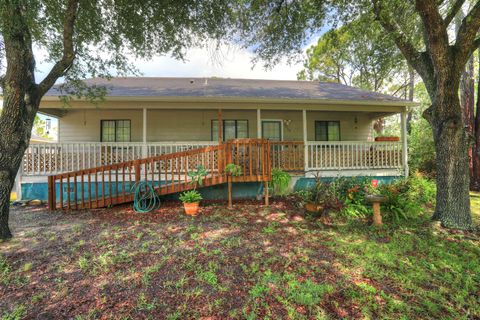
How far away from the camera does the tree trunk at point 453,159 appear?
15.3 feet

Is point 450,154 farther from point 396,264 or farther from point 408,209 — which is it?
point 396,264

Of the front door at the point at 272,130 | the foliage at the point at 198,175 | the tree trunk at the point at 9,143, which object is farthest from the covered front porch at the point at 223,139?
the tree trunk at the point at 9,143

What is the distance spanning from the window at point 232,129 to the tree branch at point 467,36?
678 centimetres

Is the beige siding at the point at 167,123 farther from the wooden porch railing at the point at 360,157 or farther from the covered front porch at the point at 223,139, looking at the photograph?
the wooden porch railing at the point at 360,157

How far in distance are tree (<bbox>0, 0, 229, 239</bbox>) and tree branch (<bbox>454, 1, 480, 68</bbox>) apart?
216 inches

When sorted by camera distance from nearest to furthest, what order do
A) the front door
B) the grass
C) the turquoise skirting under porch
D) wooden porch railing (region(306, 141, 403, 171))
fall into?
the grass → the turquoise skirting under porch → wooden porch railing (region(306, 141, 403, 171)) → the front door

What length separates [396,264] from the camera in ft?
11.3

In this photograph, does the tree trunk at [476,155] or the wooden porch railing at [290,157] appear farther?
the tree trunk at [476,155]

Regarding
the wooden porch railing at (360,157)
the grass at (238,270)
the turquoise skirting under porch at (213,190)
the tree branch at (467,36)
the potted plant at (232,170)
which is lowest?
the grass at (238,270)

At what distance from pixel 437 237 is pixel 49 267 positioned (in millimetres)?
6737

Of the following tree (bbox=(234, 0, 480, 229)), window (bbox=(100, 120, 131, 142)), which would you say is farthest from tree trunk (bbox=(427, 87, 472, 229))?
window (bbox=(100, 120, 131, 142))

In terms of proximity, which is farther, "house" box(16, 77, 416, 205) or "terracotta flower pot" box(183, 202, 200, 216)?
"house" box(16, 77, 416, 205)

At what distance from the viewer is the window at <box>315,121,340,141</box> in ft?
34.3

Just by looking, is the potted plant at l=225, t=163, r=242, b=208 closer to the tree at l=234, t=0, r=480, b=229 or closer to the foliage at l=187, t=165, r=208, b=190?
the foliage at l=187, t=165, r=208, b=190
